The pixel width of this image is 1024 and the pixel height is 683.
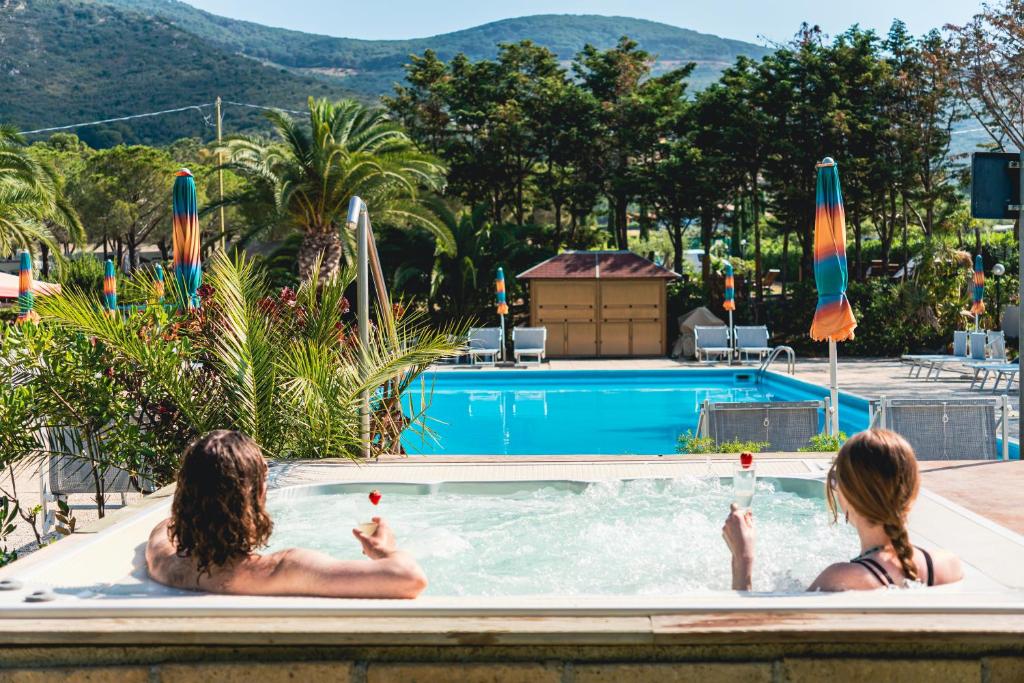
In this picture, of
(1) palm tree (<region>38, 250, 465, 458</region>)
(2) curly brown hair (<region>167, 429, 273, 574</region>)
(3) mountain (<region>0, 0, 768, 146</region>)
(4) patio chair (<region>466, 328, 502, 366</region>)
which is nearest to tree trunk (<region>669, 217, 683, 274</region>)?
(4) patio chair (<region>466, 328, 502, 366</region>)

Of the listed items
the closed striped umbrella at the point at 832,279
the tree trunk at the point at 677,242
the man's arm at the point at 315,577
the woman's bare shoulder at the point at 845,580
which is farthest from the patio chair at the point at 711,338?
the man's arm at the point at 315,577

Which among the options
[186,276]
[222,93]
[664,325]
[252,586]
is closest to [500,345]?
[664,325]

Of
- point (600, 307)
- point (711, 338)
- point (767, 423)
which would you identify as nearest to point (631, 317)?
point (600, 307)

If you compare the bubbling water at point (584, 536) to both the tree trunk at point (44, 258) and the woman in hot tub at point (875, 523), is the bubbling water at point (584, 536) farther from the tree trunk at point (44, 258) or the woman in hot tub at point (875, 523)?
the tree trunk at point (44, 258)

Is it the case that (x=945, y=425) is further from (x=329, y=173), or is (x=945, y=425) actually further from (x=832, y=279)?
(x=329, y=173)

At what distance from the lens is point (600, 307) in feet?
71.5

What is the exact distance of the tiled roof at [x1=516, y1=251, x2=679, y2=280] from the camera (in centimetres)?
2172

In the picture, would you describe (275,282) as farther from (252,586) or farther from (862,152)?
(252,586)

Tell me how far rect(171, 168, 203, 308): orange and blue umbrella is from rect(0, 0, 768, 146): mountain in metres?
50.3

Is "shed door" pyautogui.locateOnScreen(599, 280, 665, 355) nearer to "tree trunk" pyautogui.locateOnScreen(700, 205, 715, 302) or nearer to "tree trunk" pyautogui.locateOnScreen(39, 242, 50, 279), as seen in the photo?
"tree trunk" pyautogui.locateOnScreen(700, 205, 715, 302)

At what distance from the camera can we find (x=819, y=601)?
9.89 feet

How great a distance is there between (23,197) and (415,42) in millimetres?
138509

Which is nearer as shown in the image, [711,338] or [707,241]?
[711,338]

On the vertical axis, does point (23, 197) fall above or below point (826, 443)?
above
